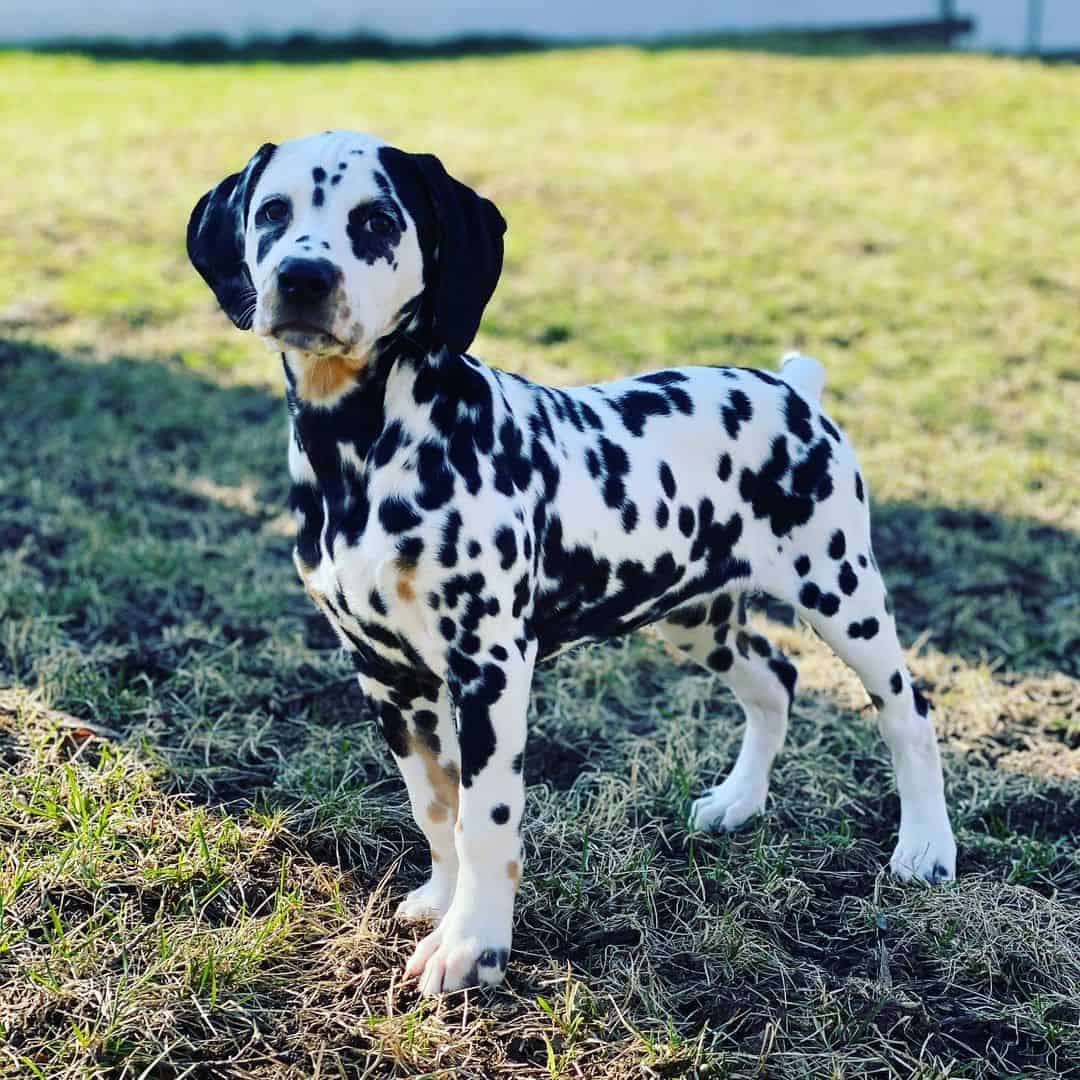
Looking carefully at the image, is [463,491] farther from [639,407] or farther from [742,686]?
[742,686]

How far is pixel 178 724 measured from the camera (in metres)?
4.38

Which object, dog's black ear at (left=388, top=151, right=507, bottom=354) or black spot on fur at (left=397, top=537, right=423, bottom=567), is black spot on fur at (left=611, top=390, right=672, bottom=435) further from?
black spot on fur at (left=397, top=537, right=423, bottom=567)

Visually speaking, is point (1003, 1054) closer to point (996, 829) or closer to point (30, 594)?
point (996, 829)

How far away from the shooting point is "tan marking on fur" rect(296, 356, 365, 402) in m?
3.12

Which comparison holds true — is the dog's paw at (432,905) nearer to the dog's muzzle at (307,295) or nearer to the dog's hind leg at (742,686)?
the dog's hind leg at (742,686)

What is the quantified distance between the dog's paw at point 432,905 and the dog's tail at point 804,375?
1.74 meters

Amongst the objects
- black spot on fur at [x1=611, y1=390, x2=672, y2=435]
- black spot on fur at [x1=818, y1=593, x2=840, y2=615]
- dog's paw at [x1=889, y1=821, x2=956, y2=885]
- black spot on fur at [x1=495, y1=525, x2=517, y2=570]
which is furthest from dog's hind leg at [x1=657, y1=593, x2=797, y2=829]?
black spot on fur at [x1=495, y1=525, x2=517, y2=570]

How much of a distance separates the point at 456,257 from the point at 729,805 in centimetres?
192

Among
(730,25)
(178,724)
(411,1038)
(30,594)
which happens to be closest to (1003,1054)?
(411,1038)

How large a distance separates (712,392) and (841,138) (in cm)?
1152

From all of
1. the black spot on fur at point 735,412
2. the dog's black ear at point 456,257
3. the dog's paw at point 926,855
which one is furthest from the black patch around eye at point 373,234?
the dog's paw at point 926,855

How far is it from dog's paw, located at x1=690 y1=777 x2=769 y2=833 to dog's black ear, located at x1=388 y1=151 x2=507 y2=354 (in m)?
1.71

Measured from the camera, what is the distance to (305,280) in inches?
111

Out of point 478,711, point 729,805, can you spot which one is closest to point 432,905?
point 478,711
